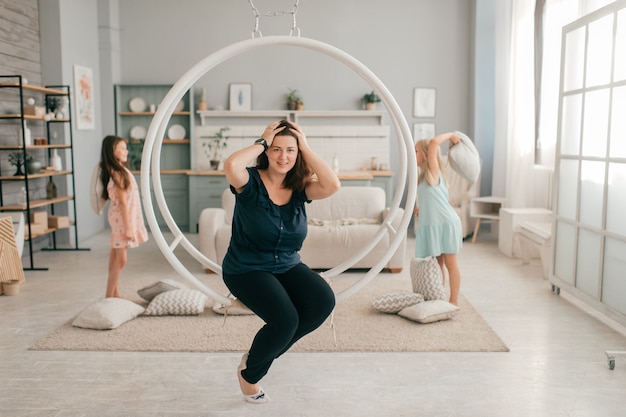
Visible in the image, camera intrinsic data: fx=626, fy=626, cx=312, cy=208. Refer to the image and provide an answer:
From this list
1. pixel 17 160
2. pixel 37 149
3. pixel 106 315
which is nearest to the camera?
pixel 106 315

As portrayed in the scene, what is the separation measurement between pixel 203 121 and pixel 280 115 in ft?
3.55

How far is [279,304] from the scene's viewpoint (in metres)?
2.72

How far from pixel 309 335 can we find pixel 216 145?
516 cm

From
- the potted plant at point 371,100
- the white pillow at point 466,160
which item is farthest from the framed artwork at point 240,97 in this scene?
the white pillow at point 466,160

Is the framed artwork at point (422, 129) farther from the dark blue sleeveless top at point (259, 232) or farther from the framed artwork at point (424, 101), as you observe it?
the dark blue sleeveless top at point (259, 232)

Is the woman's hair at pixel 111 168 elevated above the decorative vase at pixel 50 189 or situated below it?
above

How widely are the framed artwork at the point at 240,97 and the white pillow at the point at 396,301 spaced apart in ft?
16.1

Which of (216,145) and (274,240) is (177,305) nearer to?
(274,240)

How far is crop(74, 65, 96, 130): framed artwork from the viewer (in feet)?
25.0

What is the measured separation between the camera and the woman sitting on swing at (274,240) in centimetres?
275

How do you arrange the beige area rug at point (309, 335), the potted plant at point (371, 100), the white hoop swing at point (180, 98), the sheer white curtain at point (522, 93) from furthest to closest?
the potted plant at point (371, 100) < the sheer white curtain at point (522, 93) < the beige area rug at point (309, 335) < the white hoop swing at point (180, 98)

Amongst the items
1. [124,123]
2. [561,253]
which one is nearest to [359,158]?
[124,123]

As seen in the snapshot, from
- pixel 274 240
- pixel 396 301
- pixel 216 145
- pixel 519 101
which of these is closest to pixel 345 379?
pixel 274 240

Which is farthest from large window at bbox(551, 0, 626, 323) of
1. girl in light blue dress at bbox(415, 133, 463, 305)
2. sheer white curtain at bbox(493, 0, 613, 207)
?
sheer white curtain at bbox(493, 0, 613, 207)
